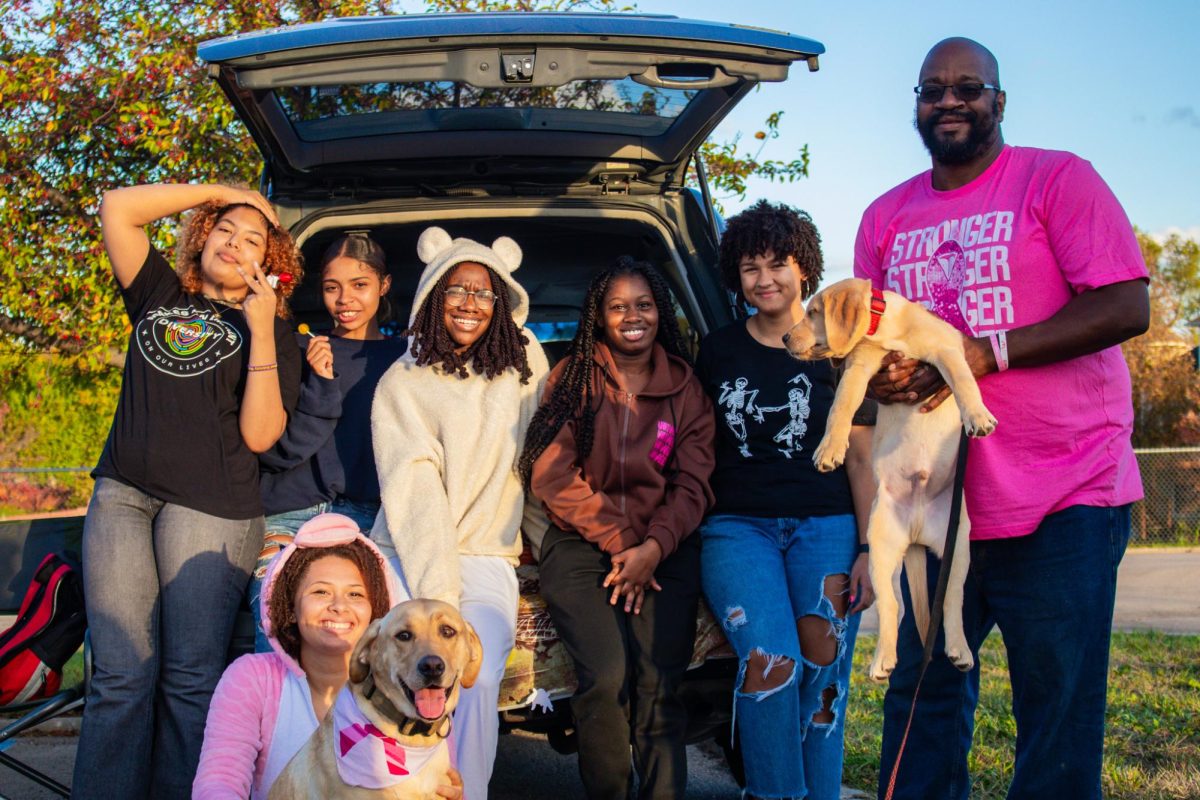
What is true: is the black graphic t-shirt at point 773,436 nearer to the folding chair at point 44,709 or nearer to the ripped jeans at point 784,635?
the ripped jeans at point 784,635

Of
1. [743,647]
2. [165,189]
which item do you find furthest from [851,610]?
[165,189]

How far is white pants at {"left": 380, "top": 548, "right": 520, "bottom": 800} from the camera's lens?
9.92ft

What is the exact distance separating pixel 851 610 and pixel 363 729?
157 centimetres

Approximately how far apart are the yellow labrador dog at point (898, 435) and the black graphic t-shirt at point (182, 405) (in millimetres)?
1879

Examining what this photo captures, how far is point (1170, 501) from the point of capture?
14102mm

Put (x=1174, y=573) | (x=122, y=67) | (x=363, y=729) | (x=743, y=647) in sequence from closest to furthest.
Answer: (x=363, y=729) → (x=743, y=647) → (x=122, y=67) → (x=1174, y=573)

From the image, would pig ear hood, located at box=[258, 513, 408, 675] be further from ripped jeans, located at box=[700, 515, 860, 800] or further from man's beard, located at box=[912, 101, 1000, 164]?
man's beard, located at box=[912, 101, 1000, 164]

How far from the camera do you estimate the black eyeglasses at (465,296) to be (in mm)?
3668

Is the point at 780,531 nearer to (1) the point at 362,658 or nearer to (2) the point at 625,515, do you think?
(2) the point at 625,515

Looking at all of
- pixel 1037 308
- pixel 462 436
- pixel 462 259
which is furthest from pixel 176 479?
pixel 1037 308

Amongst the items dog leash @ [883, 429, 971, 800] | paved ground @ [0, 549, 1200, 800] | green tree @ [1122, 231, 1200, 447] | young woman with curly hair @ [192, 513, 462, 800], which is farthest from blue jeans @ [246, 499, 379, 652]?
green tree @ [1122, 231, 1200, 447]

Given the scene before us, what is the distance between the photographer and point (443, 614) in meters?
2.69

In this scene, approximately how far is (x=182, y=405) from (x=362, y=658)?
1221 millimetres

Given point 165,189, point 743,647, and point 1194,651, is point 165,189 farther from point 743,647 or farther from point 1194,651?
point 1194,651
